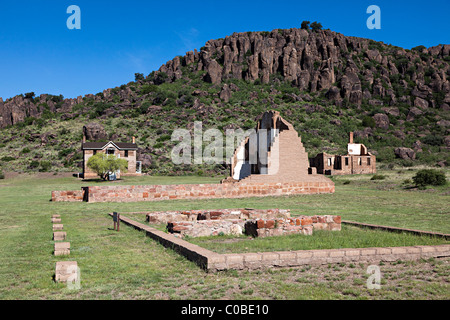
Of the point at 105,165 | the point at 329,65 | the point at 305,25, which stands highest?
the point at 305,25

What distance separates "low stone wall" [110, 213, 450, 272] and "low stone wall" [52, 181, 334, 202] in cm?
1679

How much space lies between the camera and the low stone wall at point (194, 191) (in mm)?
25609

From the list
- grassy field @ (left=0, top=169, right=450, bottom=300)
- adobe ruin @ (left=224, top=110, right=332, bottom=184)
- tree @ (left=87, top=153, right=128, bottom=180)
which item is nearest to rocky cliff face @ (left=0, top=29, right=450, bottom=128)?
tree @ (left=87, top=153, right=128, bottom=180)

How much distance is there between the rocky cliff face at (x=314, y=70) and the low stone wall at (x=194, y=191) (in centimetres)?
7031

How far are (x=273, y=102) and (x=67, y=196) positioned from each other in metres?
75.0

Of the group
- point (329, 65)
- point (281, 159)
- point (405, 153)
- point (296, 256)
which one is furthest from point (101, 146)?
point (329, 65)

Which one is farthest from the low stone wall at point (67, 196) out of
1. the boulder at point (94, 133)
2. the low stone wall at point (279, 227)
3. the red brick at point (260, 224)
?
the boulder at point (94, 133)

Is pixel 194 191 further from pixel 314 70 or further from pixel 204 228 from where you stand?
pixel 314 70

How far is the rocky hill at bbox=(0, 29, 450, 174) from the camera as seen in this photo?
77688mm

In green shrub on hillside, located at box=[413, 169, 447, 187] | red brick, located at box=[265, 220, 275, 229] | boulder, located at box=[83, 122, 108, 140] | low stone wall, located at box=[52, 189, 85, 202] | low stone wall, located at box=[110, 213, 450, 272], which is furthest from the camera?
boulder, located at box=[83, 122, 108, 140]

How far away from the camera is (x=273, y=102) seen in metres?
96.5

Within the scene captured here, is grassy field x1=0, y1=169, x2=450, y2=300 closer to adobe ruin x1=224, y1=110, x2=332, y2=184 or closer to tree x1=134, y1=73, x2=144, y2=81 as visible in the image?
adobe ruin x1=224, y1=110, x2=332, y2=184

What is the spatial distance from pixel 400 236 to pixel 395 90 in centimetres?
10962

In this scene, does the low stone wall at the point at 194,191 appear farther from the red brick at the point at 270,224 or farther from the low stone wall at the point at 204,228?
the red brick at the point at 270,224
